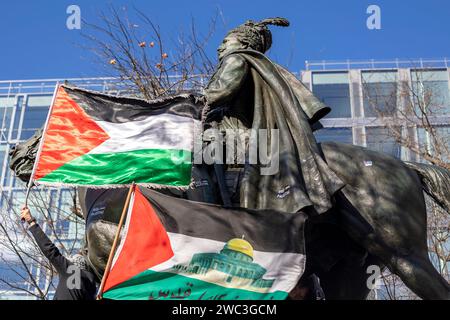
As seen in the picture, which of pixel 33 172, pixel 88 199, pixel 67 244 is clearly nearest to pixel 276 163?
pixel 88 199

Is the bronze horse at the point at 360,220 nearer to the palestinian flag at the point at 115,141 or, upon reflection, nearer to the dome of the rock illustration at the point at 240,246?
the palestinian flag at the point at 115,141

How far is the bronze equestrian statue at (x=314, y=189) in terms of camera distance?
20.4ft

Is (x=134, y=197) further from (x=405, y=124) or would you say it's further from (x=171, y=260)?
(x=405, y=124)

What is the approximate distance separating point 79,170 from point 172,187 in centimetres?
88

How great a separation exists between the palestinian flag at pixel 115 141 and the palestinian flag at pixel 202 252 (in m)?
0.34

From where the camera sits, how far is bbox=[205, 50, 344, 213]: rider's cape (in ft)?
20.4

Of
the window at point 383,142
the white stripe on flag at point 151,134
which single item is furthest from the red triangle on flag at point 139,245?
the window at point 383,142

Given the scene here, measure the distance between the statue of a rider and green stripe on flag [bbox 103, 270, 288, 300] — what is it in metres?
0.98

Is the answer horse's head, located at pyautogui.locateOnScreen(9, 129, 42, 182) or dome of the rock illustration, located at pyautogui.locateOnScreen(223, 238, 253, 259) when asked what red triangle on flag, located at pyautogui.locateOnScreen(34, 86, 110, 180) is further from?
dome of the rock illustration, located at pyautogui.locateOnScreen(223, 238, 253, 259)

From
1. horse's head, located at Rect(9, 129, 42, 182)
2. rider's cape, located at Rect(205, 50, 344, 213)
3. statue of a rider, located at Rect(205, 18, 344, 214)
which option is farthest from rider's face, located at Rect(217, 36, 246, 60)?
horse's head, located at Rect(9, 129, 42, 182)

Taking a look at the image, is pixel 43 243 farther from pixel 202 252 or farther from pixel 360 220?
pixel 360 220

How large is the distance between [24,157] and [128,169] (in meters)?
1.19

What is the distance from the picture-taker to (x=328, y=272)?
7.10 m

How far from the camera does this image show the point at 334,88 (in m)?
48.8
